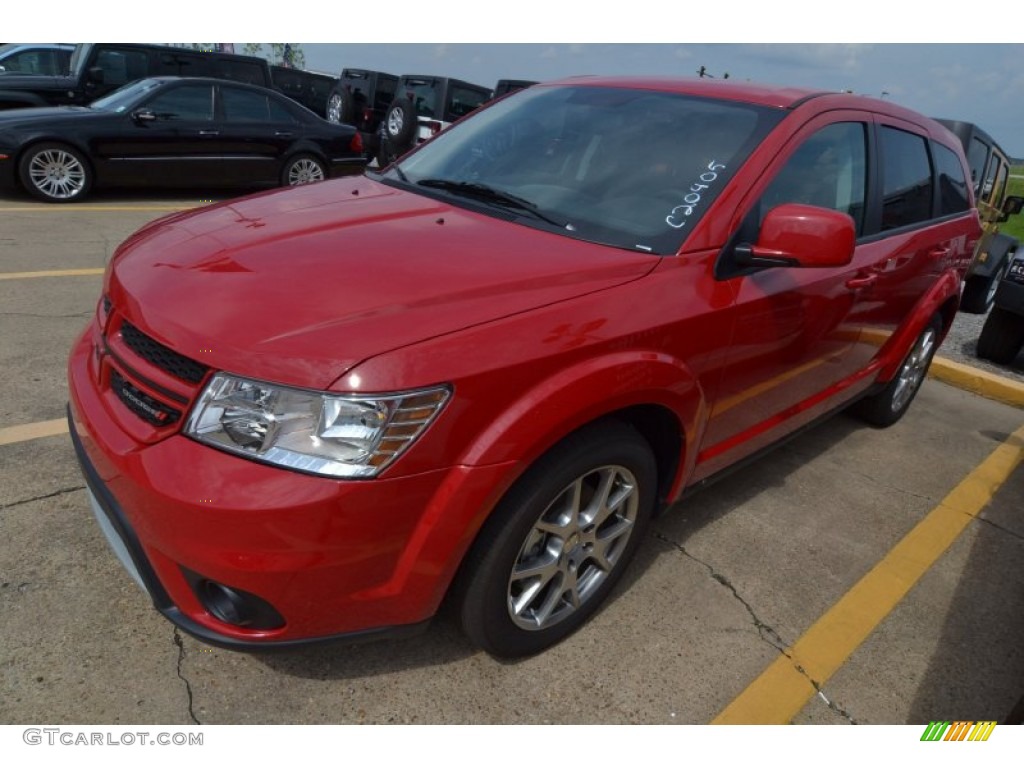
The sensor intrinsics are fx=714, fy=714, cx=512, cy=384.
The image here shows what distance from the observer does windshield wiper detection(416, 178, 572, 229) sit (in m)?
2.42

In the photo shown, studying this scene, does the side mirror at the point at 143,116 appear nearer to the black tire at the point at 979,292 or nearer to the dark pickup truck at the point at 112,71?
the dark pickup truck at the point at 112,71

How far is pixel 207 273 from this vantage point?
194cm

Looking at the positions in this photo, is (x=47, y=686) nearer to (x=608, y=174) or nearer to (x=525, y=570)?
(x=525, y=570)

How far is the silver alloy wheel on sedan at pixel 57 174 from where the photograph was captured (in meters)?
7.81

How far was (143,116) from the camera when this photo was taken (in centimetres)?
818

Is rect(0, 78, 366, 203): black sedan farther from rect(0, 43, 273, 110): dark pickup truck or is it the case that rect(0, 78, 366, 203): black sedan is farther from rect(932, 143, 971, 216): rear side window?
rect(932, 143, 971, 216): rear side window

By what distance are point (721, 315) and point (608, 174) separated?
68 cm

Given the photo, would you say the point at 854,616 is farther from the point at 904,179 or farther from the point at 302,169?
the point at 302,169

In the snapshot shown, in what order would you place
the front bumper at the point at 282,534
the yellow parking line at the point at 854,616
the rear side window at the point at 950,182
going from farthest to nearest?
1. the rear side window at the point at 950,182
2. the yellow parking line at the point at 854,616
3. the front bumper at the point at 282,534

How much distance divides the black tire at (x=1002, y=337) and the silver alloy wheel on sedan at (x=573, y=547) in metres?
4.85

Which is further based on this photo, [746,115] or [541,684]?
[746,115]

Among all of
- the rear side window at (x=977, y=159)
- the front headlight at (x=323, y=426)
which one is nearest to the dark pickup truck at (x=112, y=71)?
the rear side window at (x=977, y=159)

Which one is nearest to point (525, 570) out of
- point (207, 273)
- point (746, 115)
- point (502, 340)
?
point (502, 340)

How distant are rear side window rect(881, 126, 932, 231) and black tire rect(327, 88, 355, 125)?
10.9 m
